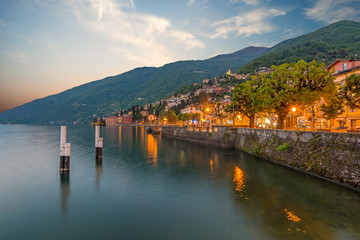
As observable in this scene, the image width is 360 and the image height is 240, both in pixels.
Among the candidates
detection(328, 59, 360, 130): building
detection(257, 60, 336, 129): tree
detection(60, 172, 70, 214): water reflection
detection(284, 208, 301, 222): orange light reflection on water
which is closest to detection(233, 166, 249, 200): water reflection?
detection(284, 208, 301, 222): orange light reflection on water

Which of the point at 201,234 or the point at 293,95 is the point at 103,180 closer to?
the point at 201,234

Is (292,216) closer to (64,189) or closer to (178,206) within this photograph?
(178,206)

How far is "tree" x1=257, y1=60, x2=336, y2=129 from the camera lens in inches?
1198

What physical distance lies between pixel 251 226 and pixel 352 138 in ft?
38.2

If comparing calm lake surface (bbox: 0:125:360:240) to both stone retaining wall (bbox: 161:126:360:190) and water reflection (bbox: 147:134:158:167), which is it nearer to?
stone retaining wall (bbox: 161:126:360:190)

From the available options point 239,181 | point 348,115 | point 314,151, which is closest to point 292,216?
point 239,181

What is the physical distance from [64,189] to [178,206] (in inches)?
471

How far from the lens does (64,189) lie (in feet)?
70.0

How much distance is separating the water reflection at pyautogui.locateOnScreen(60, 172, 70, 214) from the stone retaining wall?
22.1m

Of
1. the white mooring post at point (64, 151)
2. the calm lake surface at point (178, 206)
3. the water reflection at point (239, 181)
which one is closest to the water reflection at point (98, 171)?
the calm lake surface at point (178, 206)

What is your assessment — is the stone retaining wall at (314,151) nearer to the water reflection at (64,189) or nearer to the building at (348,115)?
the building at (348,115)

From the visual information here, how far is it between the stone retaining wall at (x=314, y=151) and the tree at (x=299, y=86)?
5.39 metres

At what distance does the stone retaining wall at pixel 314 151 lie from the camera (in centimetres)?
1758

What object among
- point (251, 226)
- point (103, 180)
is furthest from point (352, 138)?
point (103, 180)
